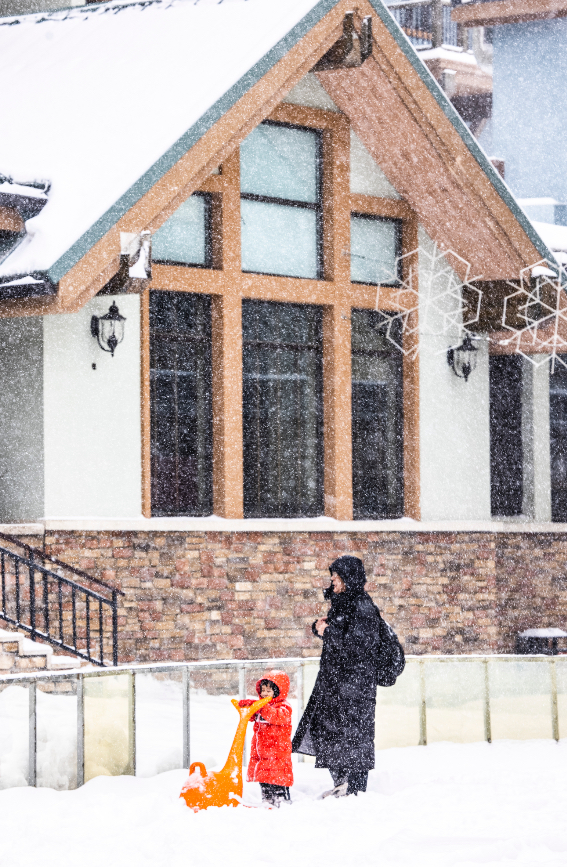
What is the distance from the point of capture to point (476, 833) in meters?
7.36

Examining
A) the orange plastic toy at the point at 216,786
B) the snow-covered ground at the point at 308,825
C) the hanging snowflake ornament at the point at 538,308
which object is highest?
the hanging snowflake ornament at the point at 538,308

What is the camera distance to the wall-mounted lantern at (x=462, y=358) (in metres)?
16.9

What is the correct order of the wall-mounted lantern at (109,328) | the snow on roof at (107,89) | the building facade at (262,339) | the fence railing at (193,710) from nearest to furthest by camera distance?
the fence railing at (193,710) < the snow on roof at (107,89) < the building facade at (262,339) < the wall-mounted lantern at (109,328)

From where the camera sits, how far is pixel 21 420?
13680mm

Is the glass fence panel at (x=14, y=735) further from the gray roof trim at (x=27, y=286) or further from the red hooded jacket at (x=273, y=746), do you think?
the gray roof trim at (x=27, y=286)

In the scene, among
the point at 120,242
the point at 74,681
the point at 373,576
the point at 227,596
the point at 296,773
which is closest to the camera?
the point at 74,681

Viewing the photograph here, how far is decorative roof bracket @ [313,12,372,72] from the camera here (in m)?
14.3

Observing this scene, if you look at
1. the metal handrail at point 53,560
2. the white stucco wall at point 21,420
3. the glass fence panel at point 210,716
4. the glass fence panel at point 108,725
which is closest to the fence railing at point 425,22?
the white stucco wall at point 21,420

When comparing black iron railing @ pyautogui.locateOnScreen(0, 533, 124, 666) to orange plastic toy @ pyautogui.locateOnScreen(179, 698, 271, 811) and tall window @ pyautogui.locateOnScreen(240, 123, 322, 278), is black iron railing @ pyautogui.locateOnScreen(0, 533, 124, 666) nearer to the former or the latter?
tall window @ pyautogui.locateOnScreen(240, 123, 322, 278)

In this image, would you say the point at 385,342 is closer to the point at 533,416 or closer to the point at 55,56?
the point at 533,416

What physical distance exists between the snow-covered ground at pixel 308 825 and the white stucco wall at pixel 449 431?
726cm

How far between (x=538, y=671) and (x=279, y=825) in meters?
4.39

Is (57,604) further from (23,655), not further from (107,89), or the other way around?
(107,89)

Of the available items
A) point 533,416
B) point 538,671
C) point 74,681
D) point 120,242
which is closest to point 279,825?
point 74,681
